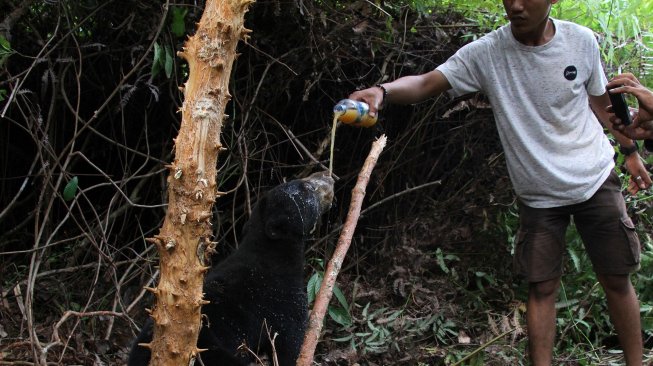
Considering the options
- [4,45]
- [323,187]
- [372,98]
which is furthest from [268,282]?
[4,45]

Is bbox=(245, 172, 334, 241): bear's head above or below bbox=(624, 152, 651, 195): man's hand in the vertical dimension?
below

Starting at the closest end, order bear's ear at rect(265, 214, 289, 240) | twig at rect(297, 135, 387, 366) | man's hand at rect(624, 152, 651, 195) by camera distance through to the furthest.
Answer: twig at rect(297, 135, 387, 366)
bear's ear at rect(265, 214, 289, 240)
man's hand at rect(624, 152, 651, 195)

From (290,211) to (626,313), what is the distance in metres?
1.97

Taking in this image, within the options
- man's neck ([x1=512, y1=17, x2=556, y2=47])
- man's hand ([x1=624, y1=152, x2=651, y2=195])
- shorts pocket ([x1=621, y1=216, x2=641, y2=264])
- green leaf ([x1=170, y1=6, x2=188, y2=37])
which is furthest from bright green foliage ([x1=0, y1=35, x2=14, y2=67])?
man's hand ([x1=624, y1=152, x2=651, y2=195])

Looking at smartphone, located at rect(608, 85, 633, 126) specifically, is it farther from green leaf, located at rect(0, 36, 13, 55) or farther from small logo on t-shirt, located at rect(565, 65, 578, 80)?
green leaf, located at rect(0, 36, 13, 55)

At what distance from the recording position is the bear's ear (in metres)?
3.57

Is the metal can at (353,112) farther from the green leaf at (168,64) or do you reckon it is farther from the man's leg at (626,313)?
the man's leg at (626,313)

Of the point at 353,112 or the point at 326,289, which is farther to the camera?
the point at 353,112

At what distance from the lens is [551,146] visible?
3.66 meters

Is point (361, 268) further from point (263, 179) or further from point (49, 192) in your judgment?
point (49, 192)

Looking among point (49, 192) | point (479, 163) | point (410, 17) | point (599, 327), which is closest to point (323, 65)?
point (410, 17)

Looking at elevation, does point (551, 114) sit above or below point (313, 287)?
above

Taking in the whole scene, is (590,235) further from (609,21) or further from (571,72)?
(609,21)

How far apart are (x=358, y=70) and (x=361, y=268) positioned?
60.8 inches
